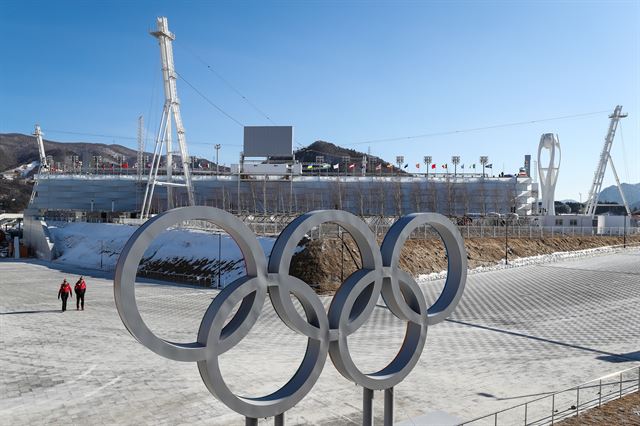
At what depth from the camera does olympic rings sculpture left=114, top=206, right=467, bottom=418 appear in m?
7.27

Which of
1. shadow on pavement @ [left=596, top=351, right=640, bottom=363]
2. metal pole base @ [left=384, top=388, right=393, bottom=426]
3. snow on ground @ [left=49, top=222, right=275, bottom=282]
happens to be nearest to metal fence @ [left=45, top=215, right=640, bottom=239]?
snow on ground @ [left=49, top=222, right=275, bottom=282]

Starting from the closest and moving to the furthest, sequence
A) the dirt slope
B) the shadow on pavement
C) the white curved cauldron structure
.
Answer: the shadow on pavement < the dirt slope < the white curved cauldron structure

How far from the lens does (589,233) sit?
54844mm

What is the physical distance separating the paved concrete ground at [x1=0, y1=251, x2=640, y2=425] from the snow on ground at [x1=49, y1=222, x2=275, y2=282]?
6.76m

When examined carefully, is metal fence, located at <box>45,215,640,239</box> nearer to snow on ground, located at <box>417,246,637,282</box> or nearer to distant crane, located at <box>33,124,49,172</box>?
snow on ground, located at <box>417,246,637,282</box>

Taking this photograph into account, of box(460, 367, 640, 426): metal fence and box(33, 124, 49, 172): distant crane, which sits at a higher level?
box(33, 124, 49, 172): distant crane

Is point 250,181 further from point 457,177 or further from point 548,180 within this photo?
point 548,180

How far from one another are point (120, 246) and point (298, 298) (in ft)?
133

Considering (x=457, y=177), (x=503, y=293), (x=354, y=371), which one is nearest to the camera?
(x=354, y=371)

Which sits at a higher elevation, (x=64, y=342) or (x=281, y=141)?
(x=281, y=141)

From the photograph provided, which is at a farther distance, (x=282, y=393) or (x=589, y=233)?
(x=589, y=233)

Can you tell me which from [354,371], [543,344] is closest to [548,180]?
[543,344]

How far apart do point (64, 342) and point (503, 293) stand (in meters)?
22.9

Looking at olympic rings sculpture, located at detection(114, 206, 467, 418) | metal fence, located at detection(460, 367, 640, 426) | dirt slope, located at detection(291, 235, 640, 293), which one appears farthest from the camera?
dirt slope, located at detection(291, 235, 640, 293)
